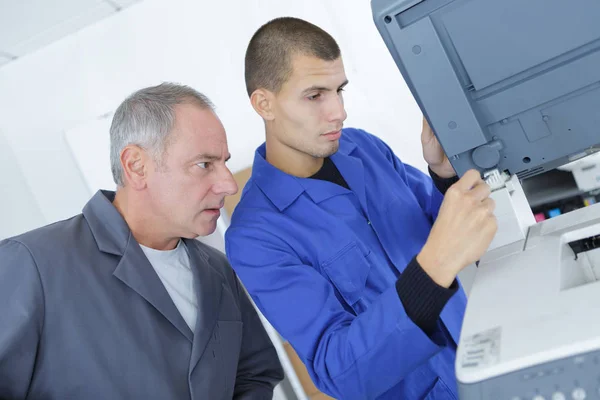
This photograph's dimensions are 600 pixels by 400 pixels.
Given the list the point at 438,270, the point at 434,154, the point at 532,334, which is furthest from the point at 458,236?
the point at 434,154

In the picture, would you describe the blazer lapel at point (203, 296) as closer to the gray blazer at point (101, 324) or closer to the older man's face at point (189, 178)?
the gray blazer at point (101, 324)

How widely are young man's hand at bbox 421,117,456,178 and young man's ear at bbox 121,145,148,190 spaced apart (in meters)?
0.68

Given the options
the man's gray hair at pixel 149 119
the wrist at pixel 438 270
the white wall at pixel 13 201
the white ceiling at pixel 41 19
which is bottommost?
the wrist at pixel 438 270

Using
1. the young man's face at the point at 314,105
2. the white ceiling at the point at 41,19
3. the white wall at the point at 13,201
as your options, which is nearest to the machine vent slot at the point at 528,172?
the young man's face at the point at 314,105

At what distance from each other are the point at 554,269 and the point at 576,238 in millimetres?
183

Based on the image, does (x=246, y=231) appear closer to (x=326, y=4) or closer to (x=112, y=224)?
(x=112, y=224)

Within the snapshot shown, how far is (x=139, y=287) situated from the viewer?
1.35 metres

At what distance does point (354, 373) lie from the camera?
1.10 m

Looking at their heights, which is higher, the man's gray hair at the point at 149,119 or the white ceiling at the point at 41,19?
the white ceiling at the point at 41,19

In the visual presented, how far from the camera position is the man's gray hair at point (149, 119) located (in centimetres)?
141

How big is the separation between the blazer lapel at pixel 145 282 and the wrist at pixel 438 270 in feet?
2.15

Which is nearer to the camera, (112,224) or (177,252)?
(112,224)

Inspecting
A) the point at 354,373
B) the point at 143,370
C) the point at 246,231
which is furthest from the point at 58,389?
the point at 354,373

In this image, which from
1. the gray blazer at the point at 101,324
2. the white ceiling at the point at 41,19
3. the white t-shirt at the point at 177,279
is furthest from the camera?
the white ceiling at the point at 41,19
